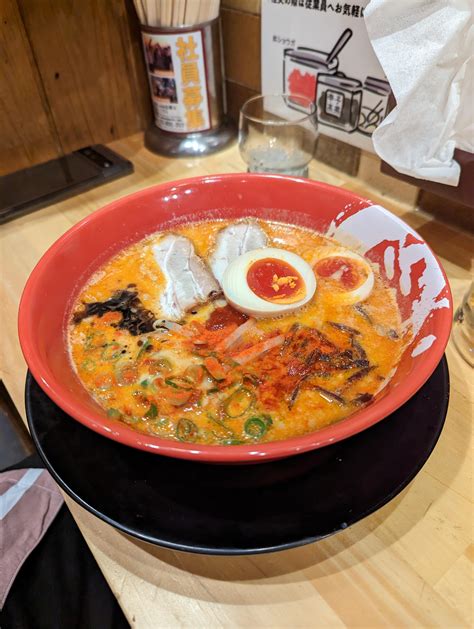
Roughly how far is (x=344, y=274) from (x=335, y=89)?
647mm

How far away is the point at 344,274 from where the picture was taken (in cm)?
109

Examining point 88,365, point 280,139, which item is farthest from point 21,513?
point 280,139

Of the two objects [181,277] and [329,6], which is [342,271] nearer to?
[181,277]

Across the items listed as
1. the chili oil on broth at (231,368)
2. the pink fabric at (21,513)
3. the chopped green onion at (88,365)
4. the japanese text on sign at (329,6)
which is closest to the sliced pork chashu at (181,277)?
the chili oil on broth at (231,368)

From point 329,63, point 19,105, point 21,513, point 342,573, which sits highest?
point 329,63

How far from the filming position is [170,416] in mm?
840

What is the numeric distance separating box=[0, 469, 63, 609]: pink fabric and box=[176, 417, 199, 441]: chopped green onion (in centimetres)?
61

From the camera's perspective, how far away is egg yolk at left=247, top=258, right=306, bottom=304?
1.05 metres

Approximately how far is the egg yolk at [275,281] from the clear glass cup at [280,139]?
18.2 inches

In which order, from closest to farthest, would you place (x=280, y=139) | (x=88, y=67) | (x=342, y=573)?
(x=342, y=573) < (x=280, y=139) < (x=88, y=67)

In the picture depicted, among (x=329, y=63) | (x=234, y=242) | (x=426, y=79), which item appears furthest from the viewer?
(x=329, y=63)

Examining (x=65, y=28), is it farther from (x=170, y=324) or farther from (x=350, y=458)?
(x=350, y=458)

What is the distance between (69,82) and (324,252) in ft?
3.62

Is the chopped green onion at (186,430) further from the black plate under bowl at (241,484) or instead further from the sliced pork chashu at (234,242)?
the sliced pork chashu at (234,242)
